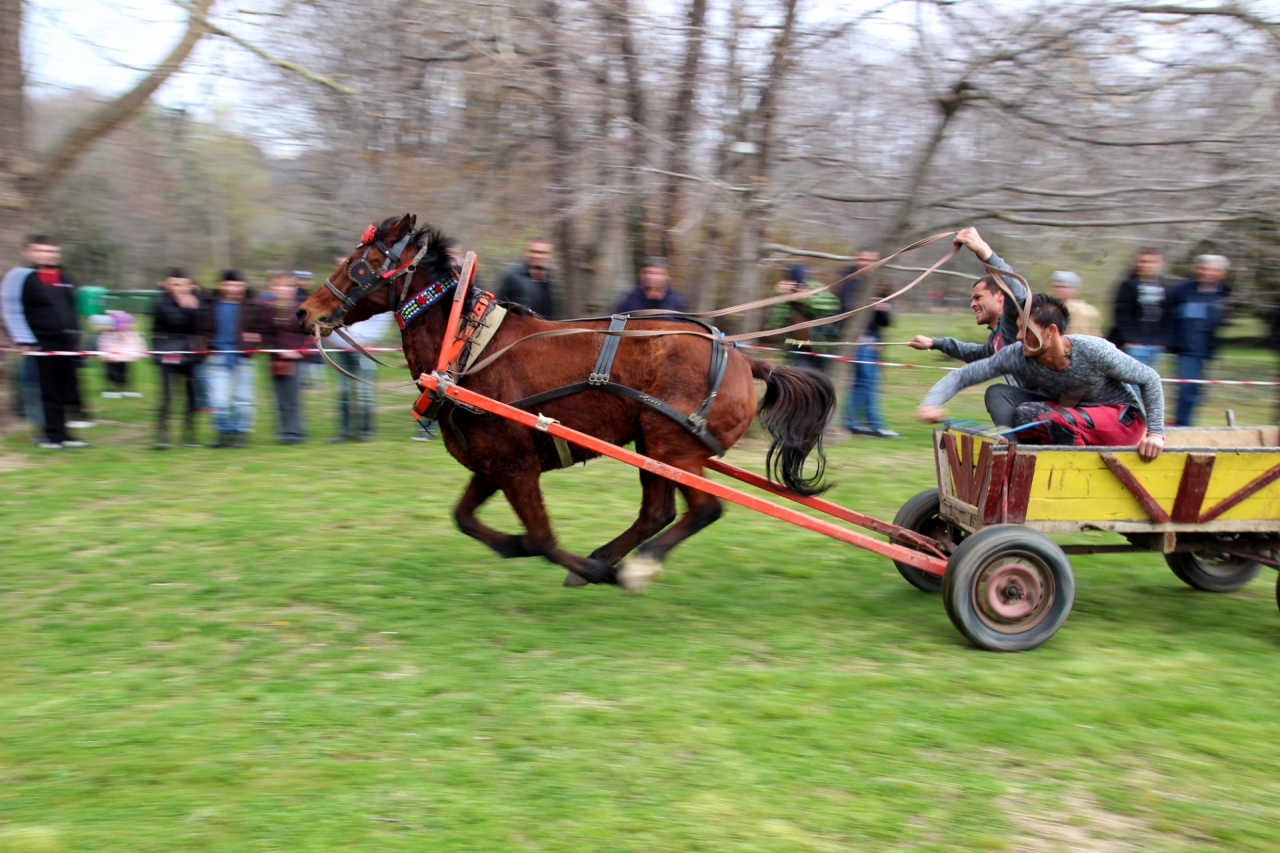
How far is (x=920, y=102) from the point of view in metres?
9.13

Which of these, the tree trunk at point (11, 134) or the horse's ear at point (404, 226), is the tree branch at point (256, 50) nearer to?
the tree trunk at point (11, 134)

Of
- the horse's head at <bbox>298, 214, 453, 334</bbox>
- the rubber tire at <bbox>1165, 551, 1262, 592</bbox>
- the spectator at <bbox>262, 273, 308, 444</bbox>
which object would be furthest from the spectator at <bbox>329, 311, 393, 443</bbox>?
the rubber tire at <bbox>1165, 551, 1262, 592</bbox>

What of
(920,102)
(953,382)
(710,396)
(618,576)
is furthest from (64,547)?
(920,102)

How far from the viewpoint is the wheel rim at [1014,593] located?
488cm

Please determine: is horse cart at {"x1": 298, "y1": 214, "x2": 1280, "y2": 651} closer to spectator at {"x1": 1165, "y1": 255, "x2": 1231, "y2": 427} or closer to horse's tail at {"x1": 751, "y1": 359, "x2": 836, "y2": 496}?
horse's tail at {"x1": 751, "y1": 359, "x2": 836, "y2": 496}

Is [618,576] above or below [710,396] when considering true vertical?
below

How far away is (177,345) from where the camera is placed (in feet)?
33.3

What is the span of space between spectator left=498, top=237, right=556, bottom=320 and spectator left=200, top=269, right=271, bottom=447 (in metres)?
2.53

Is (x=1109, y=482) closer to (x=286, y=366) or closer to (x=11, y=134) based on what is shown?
(x=286, y=366)

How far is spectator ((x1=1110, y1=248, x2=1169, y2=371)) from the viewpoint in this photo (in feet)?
33.0

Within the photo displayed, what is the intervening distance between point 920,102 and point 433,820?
25.8ft

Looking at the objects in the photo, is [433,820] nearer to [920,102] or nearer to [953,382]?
[953,382]

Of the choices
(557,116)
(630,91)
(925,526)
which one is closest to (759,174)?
(630,91)

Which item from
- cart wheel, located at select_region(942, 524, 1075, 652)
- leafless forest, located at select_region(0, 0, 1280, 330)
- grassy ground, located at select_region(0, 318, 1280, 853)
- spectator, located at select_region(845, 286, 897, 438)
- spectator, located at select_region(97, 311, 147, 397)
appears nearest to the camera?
grassy ground, located at select_region(0, 318, 1280, 853)
